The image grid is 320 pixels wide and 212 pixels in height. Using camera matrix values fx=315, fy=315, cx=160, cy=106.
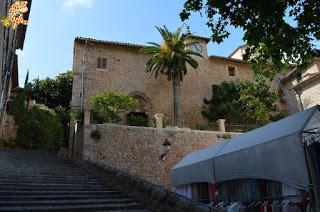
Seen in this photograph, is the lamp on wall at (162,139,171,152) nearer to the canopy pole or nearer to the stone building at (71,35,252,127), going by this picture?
the stone building at (71,35,252,127)

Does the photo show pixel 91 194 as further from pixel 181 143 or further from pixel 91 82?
pixel 91 82

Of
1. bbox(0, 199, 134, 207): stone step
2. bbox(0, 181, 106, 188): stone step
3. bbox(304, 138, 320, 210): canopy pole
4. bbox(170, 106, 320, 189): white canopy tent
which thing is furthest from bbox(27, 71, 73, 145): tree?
bbox(304, 138, 320, 210): canopy pole

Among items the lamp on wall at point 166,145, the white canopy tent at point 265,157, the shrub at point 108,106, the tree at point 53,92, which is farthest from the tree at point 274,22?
the tree at point 53,92

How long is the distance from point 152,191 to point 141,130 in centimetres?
1156

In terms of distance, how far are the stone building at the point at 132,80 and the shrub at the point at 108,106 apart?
498 cm

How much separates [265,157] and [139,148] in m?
10.9

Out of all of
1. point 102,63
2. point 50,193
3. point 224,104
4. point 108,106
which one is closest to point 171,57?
point 102,63

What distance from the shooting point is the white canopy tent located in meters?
6.02

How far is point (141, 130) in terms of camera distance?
57.5 ft

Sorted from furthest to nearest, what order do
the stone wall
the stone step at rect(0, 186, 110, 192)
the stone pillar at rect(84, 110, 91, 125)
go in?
the stone pillar at rect(84, 110, 91, 125) → the stone wall → the stone step at rect(0, 186, 110, 192)

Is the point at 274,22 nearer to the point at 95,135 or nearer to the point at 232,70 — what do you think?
the point at 95,135

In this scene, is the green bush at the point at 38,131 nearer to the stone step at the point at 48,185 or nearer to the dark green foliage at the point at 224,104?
the dark green foliage at the point at 224,104

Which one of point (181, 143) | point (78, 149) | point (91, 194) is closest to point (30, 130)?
point (78, 149)

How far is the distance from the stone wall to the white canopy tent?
7.49 m
